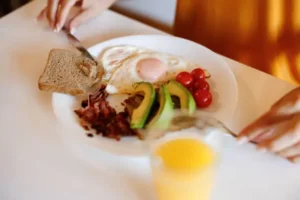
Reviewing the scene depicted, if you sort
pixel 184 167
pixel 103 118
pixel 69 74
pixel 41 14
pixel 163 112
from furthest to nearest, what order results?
pixel 41 14, pixel 69 74, pixel 103 118, pixel 163 112, pixel 184 167

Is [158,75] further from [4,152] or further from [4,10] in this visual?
[4,10]

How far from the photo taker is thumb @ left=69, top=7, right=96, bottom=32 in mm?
1353

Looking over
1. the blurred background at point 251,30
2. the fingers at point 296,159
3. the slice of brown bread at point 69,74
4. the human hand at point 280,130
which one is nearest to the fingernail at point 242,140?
the human hand at point 280,130

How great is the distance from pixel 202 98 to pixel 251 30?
50 cm

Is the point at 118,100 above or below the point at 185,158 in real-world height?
below

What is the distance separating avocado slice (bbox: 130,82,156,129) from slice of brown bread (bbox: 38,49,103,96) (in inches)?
5.3

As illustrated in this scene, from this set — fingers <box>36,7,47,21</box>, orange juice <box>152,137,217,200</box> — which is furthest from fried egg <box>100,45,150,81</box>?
orange juice <box>152,137,217,200</box>

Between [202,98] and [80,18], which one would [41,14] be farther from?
[202,98]

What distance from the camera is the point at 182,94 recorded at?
105cm

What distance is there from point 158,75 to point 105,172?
0.28 meters

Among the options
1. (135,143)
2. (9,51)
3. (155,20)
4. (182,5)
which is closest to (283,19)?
(182,5)

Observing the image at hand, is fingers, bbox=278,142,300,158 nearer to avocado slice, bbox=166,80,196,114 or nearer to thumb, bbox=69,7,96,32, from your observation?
avocado slice, bbox=166,80,196,114

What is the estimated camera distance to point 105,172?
3.28ft

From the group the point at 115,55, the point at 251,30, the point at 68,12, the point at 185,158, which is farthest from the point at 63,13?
the point at 185,158
